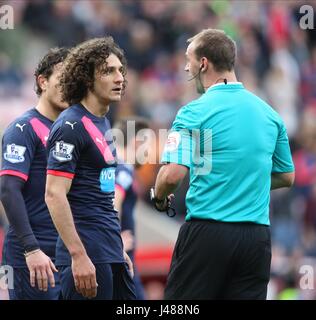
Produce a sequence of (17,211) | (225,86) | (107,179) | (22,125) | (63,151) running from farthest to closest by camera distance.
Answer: (22,125)
(17,211)
(107,179)
(225,86)
(63,151)

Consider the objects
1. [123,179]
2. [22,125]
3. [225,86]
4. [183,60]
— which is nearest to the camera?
[225,86]

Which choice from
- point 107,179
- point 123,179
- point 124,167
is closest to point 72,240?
point 107,179

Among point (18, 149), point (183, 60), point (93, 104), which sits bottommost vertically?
point (18, 149)

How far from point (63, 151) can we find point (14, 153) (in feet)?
2.89

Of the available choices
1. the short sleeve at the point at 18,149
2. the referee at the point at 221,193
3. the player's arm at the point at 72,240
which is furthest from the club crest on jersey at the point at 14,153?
the referee at the point at 221,193

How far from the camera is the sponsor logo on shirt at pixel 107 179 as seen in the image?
659cm

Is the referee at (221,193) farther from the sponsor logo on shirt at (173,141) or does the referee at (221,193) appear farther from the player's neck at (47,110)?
the player's neck at (47,110)

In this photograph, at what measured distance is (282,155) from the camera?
6.73 metres

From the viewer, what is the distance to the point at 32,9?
49.9ft

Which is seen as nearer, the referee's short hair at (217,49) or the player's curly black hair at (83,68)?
the referee's short hair at (217,49)

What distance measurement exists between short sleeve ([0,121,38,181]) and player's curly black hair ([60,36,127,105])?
588mm

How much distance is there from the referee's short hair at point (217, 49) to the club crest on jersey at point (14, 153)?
148cm

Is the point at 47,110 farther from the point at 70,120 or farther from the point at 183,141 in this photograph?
the point at 183,141

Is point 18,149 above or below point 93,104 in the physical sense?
below
